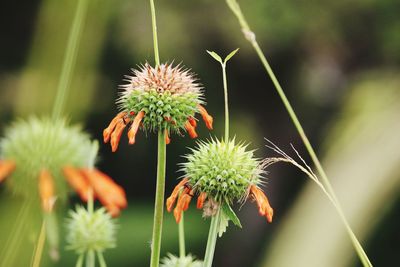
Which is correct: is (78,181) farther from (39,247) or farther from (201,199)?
(201,199)

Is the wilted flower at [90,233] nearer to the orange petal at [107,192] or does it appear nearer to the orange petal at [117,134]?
the orange petal at [117,134]

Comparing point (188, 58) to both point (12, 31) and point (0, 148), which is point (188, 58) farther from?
point (0, 148)

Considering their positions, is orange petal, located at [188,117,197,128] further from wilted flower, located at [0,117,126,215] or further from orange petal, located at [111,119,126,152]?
wilted flower, located at [0,117,126,215]

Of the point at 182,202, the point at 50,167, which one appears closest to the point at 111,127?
the point at 182,202

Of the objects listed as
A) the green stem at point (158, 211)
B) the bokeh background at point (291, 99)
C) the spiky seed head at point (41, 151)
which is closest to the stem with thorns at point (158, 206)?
the green stem at point (158, 211)

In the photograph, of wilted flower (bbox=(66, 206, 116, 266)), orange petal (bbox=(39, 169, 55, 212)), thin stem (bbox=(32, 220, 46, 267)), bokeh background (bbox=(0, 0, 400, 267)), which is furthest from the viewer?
bokeh background (bbox=(0, 0, 400, 267))

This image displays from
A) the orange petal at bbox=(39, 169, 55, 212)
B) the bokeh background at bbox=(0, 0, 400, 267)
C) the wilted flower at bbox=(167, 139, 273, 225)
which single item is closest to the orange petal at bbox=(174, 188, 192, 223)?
the wilted flower at bbox=(167, 139, 273, 225)

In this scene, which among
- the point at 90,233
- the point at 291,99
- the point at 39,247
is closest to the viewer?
the point at 39,247
